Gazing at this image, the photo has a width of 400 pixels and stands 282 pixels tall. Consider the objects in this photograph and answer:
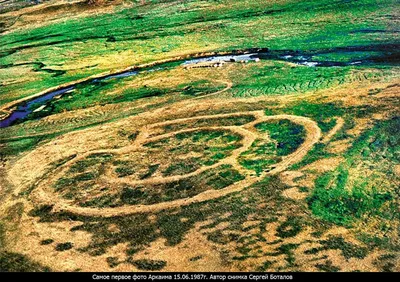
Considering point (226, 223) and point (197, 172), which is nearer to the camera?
point (226, 223)

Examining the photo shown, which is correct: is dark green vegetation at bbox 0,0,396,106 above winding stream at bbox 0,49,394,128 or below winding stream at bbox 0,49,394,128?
above

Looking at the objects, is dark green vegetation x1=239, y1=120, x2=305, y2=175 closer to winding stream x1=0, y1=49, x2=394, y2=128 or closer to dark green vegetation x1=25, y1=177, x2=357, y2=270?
dark green vegetation x1=25, y1=177, x2=357, y2=270

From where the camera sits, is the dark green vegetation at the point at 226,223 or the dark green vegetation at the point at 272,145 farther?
the dark green vegetation at the point at 272,145

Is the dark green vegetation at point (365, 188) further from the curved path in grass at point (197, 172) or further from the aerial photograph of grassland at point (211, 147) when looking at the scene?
the curved path in grass at point (197, 172)

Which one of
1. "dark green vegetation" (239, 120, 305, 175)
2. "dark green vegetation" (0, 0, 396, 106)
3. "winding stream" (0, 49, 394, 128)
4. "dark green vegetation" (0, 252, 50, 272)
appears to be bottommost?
"dark green vegetation" (0, 252, 50, 272)

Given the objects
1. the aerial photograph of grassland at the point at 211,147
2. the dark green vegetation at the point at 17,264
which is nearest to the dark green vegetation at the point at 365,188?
the aerial photograph of grassland at the point at 211,147
